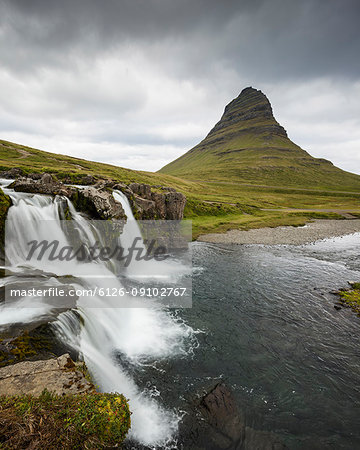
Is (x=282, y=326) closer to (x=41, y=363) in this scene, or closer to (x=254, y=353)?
(x=254, y=353)

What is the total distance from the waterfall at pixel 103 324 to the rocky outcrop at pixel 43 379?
109 inches

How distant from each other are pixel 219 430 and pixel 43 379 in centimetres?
745

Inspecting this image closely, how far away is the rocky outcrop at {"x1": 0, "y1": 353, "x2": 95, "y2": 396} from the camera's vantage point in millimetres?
7164

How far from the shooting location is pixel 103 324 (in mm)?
14812

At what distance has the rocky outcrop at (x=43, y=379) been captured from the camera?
23.5 feet

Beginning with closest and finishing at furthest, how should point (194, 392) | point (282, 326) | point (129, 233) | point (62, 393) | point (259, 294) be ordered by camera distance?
point (62, 393), point (194, 392), point (282, 326), point (259, 294), point (129, 233)

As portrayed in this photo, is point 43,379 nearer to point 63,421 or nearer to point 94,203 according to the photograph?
point 63,421

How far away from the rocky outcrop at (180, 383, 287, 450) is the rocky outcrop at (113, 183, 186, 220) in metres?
28.6

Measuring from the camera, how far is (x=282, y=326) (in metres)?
16.5

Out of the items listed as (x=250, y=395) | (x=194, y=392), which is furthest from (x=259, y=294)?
(x=194, y=392)

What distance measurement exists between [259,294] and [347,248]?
2962cm

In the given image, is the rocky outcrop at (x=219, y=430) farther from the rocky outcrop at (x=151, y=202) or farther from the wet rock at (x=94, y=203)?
the rocky outcrop at (x=151, y=202)

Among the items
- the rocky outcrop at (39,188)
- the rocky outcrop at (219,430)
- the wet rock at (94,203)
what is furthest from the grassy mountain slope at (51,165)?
the rocky outcrop at (219,430)

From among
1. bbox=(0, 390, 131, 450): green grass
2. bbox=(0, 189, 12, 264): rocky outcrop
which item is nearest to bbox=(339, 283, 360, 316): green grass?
bbox=(0, 390, 131, 450): green grass
